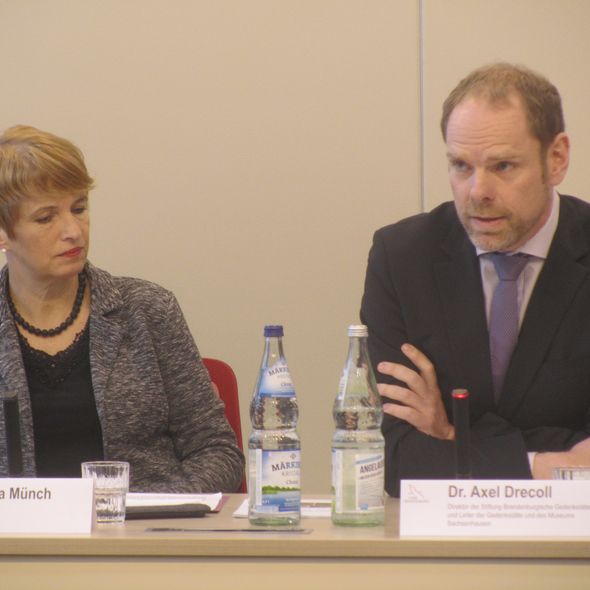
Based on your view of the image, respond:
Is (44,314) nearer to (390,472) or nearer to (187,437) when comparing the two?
(187,437)

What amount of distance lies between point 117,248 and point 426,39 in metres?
1.27

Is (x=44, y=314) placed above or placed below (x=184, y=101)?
below

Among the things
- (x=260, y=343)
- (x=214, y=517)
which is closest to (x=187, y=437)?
(x=214, y=517)

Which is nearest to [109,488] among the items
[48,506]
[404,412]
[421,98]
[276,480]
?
[48,506]

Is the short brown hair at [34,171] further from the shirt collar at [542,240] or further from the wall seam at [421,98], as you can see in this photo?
the wall seam at [421,98]

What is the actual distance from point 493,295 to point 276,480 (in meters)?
0.93

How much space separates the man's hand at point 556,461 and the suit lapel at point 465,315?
29cm

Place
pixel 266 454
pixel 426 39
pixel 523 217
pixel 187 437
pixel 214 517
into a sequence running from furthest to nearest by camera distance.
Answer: pixel 426 39, pixel 187 437, pixel 523 217, pixel 214 517, pixel 266 454

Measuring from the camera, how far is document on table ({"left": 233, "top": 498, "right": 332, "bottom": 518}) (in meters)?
1.59

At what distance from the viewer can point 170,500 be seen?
1704 millimetres

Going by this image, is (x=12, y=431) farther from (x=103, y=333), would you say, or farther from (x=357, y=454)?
(x=103, y=333)

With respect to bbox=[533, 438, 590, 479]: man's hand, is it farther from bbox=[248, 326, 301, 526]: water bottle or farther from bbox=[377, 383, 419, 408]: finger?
bbox=[248, 326, 301, 526]: water bottle

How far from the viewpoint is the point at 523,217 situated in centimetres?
216

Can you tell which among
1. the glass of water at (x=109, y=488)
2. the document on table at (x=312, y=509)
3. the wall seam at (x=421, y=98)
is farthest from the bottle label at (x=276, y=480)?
the wall seam at (x=421, y=98)
